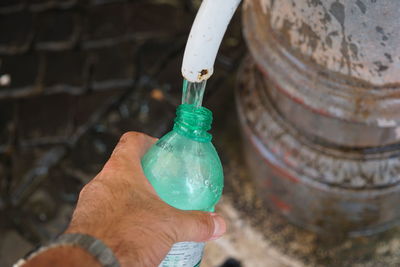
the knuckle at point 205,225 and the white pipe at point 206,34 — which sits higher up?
the white pipe at point 206,34

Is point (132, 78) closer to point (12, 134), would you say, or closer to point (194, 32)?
point (12, 134)

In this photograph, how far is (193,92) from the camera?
5.44 feet

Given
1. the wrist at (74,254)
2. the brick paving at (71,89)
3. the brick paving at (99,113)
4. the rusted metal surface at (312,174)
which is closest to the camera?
the wrist at (74,254)

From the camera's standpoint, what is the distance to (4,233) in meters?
2.60

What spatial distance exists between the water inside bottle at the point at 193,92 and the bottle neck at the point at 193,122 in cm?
10

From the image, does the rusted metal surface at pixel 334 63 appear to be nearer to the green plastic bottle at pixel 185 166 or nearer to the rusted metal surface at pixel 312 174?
the rusted metal surface at pixel 312 174

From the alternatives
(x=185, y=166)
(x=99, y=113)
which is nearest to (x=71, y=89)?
(x=99, y=113)

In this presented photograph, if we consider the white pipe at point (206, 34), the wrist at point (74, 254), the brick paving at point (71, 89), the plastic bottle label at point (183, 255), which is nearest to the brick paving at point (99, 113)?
the brick paving at point (71, 89)

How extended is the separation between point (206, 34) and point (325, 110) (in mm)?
651

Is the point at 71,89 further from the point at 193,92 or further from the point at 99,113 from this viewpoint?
the point at 193,92

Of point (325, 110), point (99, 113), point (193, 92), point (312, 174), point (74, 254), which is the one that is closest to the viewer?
point (74, 254)

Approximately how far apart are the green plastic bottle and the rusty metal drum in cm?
49

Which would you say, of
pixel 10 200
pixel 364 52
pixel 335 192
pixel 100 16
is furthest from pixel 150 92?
pixel 364 52

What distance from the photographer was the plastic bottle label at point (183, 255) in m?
1.51
